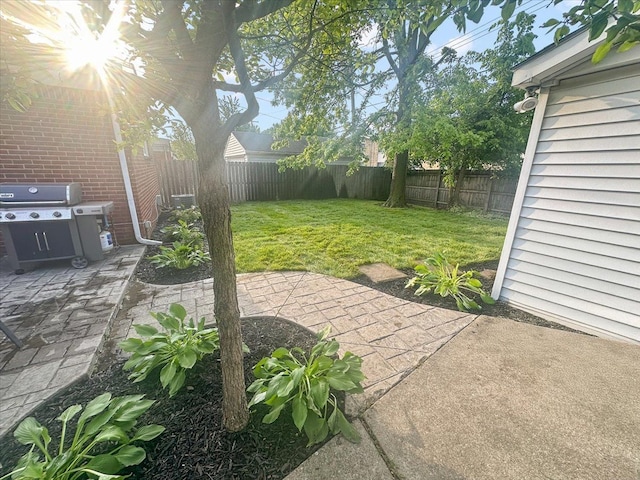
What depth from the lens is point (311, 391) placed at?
1383 millimetres

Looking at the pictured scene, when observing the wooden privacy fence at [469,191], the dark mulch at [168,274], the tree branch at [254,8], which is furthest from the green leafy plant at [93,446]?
the wooden privacy fence at [469,191]

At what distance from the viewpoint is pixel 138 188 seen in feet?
14.9

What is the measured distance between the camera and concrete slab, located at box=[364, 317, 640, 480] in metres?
1.31

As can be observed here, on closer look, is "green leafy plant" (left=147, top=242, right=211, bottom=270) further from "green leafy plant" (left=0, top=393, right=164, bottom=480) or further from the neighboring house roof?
the neighboring house roof

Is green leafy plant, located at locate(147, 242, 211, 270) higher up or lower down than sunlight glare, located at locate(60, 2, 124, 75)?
lower down

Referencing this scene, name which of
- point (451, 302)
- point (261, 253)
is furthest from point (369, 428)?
point (261, 253)

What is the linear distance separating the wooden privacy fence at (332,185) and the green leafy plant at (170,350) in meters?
6.60

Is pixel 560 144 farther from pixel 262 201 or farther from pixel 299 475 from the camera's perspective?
pixel 262 201

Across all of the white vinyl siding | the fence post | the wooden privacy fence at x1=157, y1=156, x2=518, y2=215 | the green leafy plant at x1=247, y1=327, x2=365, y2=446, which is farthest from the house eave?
the fence post

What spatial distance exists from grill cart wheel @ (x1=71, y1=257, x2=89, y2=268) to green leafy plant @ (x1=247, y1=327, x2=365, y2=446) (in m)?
3.46

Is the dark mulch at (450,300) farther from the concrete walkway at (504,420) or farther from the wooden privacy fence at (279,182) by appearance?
the wooden privacy fence at (279,182)

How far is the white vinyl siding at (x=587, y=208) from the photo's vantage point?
2.14m

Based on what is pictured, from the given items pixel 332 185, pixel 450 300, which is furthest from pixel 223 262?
pixel 332 185

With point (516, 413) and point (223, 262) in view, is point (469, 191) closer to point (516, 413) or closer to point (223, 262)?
point (516, 413)
